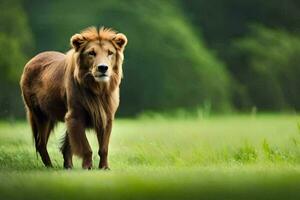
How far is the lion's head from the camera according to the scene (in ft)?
31.9

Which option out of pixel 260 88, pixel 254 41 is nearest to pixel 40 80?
pixel 260 88

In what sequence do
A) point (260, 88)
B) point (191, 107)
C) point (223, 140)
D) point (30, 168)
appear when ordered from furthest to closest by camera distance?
point (260, 88), point (191, 107), point (223, 140), point (30, 168)

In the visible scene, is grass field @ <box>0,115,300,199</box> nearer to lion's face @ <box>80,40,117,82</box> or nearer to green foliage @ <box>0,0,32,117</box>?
lion's face @ <box>80,40,117,82</box>

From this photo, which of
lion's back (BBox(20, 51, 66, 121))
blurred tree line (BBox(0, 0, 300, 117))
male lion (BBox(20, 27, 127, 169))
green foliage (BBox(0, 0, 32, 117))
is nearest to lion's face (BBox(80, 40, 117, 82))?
male lion (BBox(20, 27, 127, 169))

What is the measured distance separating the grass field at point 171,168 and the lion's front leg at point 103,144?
177 mm

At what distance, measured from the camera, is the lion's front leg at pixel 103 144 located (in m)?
9.88

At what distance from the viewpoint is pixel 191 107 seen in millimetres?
23281

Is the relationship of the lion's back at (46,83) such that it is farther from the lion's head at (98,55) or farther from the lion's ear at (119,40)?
the lion's ear at (119,40)

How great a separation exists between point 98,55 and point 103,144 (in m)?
0.77

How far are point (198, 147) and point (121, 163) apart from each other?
2.37 feet

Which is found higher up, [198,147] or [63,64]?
[63,64]

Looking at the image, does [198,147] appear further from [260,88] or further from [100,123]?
[260,88]

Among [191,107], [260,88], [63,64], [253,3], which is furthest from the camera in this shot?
[253,3]

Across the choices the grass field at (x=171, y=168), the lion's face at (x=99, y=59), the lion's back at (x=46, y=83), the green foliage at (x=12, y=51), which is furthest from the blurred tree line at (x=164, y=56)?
the lion's face at (x=99, y=59)
